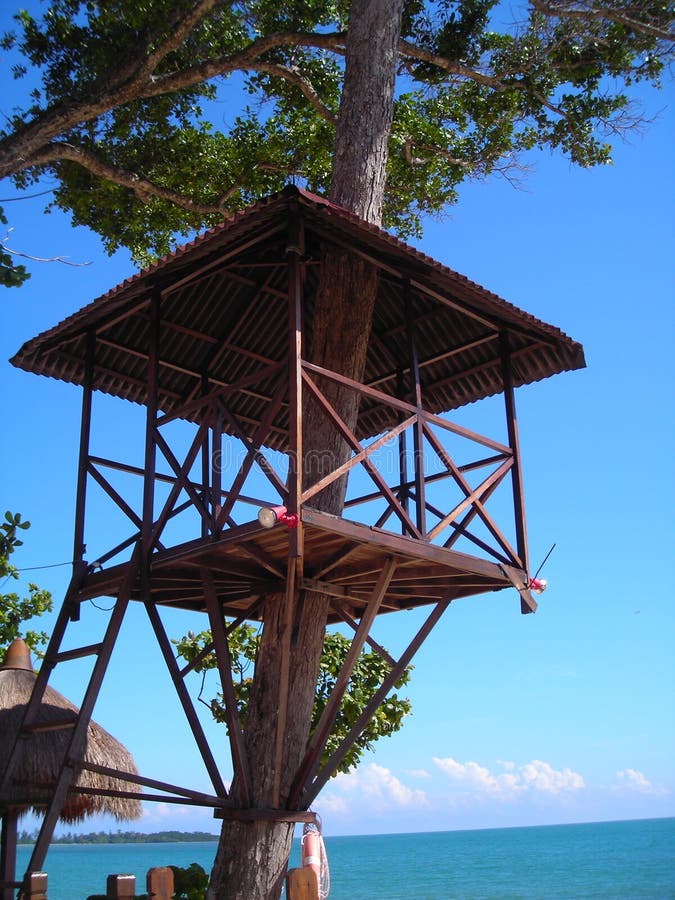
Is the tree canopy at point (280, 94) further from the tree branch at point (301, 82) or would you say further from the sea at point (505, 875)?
the sea at point (505, 875)

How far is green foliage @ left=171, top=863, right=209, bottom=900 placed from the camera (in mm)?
9617

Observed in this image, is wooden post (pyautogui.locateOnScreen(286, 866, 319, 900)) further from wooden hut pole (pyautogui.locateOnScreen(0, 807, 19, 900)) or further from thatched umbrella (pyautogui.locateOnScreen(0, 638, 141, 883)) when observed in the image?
wooden hut pole (pyautogui.locateOnScreen(0, 807, 19, 900))

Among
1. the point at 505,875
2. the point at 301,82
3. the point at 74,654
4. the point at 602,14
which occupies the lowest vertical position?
the point at 505,875

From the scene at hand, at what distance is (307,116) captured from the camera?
13.7 meters

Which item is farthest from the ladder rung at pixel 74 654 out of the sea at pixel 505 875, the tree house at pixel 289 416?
the sea at pixel 505 875

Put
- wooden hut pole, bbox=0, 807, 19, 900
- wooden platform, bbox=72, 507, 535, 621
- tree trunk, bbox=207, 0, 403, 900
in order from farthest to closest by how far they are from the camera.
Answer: wooden hut pole, bbox=0, 807, 19, 900, tree trunk, bbox=207, 0, 403, 900, wooden platform, bbox=72, 507, 535, 621

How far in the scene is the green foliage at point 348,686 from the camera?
1272cm

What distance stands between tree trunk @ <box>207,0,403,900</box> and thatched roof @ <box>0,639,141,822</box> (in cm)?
147

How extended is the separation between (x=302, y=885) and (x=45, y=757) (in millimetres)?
4563

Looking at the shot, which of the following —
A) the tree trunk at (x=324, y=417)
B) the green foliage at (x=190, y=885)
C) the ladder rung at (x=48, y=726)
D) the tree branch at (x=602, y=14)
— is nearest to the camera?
the tree trunk at (x=324, y=417)

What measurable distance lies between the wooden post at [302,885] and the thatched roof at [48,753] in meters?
3.84

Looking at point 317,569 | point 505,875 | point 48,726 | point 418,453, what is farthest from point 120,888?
point 505,875

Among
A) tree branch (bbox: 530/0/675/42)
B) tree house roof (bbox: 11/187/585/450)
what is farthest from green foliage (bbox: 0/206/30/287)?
tree branch (bbox: 530/0/675/42)

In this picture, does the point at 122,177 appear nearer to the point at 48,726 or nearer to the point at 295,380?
the point at 295,380
